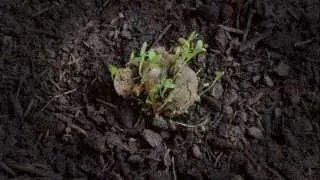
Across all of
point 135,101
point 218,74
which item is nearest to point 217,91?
point 218,74

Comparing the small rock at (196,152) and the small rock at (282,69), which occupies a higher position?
the small rock at (282,69)

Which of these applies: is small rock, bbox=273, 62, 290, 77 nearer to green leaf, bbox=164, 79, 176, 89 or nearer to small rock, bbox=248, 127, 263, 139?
small rock, bbox=248, 127, 263, 139

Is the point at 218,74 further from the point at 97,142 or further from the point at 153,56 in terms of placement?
the point at 97,142

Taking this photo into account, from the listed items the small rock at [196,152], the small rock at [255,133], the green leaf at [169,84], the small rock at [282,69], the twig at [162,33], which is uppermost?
the twig at [162,33]

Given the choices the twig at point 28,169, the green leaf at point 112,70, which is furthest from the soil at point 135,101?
the green leaf at point 112,70

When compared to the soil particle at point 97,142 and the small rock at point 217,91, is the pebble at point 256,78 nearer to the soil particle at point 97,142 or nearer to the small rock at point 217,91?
the small rock at point 217,91

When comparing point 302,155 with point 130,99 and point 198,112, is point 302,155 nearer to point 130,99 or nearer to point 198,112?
point 198,112

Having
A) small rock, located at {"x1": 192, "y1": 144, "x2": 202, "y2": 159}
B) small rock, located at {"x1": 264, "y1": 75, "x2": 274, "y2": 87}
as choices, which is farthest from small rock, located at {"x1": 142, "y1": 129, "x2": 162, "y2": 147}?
small rock, located at {"x1": 264, "y1": 75, "x2": 274, "y2": 87}

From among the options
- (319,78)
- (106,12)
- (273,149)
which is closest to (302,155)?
(273,149)
